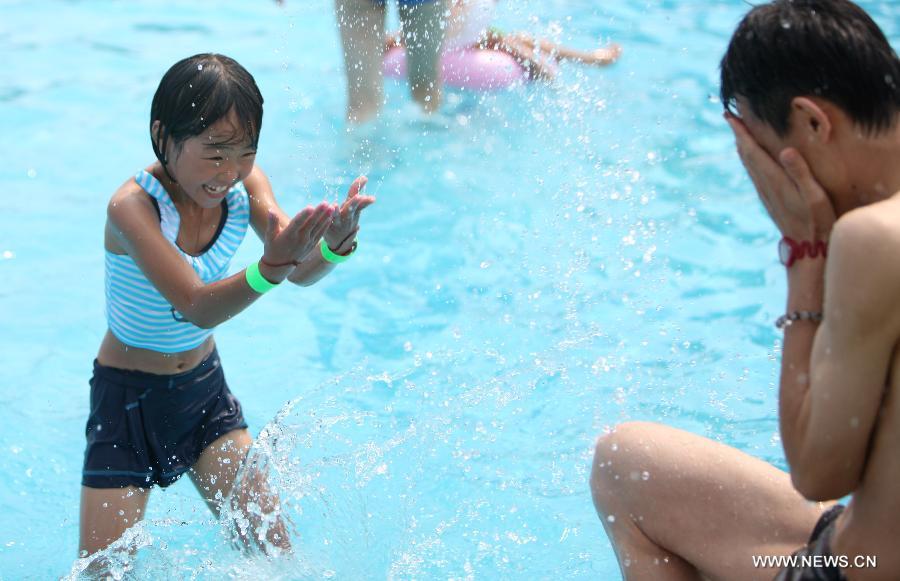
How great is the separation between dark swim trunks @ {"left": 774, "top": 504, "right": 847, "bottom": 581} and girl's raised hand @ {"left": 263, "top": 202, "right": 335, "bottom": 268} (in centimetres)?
146

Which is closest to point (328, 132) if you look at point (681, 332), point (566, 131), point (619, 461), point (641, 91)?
point (566, 131)

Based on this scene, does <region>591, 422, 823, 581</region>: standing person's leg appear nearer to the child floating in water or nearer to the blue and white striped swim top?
the blue and white striped swim top

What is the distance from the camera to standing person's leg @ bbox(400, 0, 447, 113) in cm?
660

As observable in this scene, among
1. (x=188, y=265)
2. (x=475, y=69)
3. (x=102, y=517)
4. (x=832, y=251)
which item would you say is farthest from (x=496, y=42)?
(x=832, y=251)

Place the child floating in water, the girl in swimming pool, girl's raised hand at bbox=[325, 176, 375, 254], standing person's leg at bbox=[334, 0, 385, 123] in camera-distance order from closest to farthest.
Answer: the girl in swimming pool → girl's raised hand at bbox=[325, 176, 375, 254] → standing person's leg at bbox=[334, 0, 385, 123] → the child floating in water

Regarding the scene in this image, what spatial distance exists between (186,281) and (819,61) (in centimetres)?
177

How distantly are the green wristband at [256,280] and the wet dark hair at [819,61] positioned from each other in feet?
4.64

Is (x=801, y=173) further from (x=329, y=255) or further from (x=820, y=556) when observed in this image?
(x=329, y=255)

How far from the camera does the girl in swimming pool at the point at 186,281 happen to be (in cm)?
295

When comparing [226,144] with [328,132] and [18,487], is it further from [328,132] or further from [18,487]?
[328,132]

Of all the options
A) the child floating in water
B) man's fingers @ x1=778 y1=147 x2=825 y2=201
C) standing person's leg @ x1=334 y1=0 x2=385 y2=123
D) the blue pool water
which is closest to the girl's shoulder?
the blue pool water

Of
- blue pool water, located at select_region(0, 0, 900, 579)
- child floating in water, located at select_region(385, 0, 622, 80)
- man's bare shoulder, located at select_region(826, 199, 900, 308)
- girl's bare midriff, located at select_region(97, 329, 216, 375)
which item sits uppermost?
man's bare shoulder, located at select_region(826, 199, 900, 308)

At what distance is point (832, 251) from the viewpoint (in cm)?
196

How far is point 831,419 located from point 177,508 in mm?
2557
